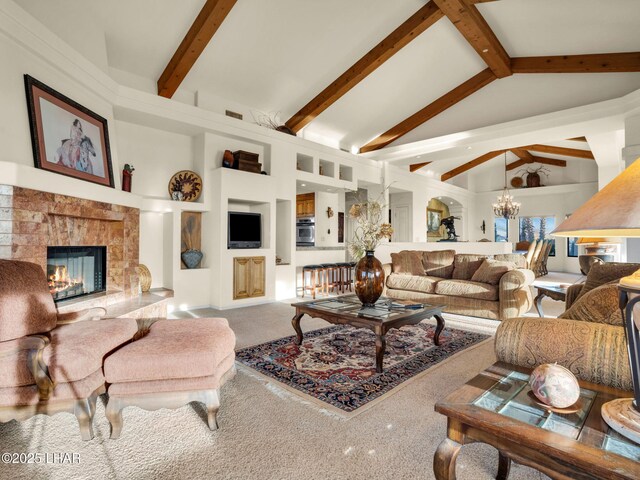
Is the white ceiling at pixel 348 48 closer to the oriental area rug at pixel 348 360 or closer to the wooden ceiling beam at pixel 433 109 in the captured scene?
the wooden ceiling beam at pixel 433 109

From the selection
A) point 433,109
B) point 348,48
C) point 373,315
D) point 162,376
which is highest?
point 348,48

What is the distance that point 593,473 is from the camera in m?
0.91

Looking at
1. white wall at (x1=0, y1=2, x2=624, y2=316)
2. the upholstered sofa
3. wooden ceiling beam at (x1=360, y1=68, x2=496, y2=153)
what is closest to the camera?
white wall at (x1=0, y1=2, x2=624, y2=316)

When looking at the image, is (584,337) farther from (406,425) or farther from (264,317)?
(264,317)

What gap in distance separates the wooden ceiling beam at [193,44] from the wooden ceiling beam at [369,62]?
2280 mm

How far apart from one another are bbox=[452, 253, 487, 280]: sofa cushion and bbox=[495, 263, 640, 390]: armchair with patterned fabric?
10.7 ft

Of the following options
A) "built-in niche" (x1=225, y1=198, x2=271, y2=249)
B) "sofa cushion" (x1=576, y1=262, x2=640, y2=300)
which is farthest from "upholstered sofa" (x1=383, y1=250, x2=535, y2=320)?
"built-in niche" (x1=225, y1=198, x2=271, y2=249)

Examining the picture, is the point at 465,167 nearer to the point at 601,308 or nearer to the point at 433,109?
the point at 433,109

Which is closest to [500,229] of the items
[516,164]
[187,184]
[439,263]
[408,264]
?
[516,164]

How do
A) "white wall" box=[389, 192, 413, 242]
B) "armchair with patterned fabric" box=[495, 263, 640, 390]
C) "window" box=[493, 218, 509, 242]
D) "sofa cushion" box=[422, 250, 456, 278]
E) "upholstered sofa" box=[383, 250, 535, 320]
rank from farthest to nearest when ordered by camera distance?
"window" box=[493, 218, 509, 242], "white wall" box=[389, 192, 413, 242], "sofa cushion" box=[422, 250, 456, 278], "upholstered sofa" box=[383, 250, 535, 320], "armchair with patterned fabric" box=[495, 263, 640, 390]

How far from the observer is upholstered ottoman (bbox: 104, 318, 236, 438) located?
1.88m

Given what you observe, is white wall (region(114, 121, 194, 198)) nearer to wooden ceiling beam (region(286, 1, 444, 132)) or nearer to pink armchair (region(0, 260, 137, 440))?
wooden ceiling beam (region(286, 1, 444, 132))

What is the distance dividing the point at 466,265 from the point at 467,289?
23.9 inches

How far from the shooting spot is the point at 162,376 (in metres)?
1.90
